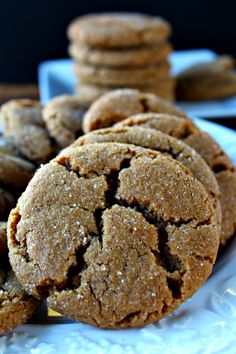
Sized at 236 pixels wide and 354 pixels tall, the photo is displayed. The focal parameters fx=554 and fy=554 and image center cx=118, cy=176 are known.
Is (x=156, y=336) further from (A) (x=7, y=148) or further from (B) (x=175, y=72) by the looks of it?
(B) (x=175, y=72)

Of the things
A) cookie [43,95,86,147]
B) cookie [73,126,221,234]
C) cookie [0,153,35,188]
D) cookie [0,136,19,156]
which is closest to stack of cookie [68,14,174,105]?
cookie [43,95,86,147]

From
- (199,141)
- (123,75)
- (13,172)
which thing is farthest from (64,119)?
(123,75)

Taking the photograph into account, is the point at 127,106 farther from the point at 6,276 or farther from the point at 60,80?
the point at 60,80

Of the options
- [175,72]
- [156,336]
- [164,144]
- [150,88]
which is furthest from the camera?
[175,72]

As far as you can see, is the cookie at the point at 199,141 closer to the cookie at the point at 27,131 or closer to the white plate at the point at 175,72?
the cookie at the point at 27,131

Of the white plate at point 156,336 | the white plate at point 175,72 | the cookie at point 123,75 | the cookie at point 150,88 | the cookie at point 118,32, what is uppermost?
the cookie at point 118,32

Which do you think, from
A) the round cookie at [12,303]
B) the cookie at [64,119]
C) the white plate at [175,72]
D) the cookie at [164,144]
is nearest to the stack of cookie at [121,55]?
the white plate at [175,72]
